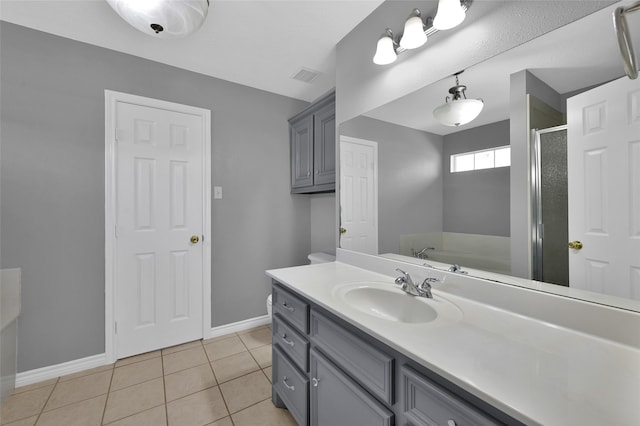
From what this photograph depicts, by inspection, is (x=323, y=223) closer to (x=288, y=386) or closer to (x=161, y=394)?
(x=288, y=386)

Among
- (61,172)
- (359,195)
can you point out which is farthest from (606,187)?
(61,172)

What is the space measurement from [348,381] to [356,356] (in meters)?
0.11

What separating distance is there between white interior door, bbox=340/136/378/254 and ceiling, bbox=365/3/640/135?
1.62ft

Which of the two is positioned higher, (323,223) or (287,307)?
(323,223)

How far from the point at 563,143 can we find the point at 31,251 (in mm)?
3081

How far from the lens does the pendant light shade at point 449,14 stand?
1.14 m

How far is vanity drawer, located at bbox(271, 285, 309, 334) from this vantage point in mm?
1283

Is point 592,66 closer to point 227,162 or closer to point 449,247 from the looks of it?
point 449,247

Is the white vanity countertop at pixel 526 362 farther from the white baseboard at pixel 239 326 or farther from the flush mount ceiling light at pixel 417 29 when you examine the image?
the white baseboard at pixel 239 326

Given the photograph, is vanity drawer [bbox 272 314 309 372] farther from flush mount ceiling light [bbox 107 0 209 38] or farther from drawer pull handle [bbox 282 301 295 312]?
flush mount ceiling light [bbox 107 0 209 38]

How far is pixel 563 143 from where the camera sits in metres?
0.89

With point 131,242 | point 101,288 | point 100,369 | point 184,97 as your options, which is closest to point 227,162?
point 184,97

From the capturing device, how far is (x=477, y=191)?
1.18 m

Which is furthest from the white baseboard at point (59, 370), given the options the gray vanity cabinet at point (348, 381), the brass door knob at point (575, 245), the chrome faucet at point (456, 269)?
the brass door knob at point (575, 245)
